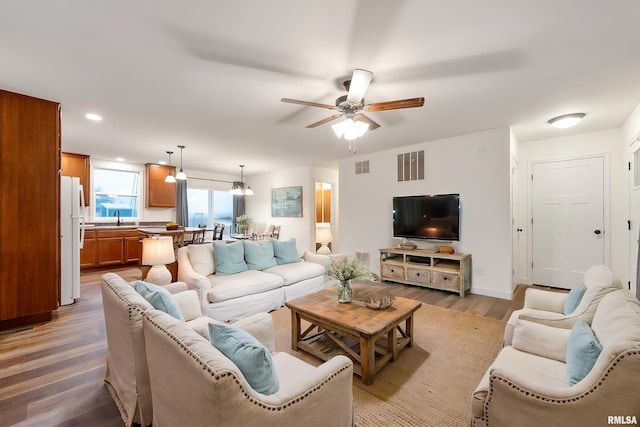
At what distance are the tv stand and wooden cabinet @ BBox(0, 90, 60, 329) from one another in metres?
4.73

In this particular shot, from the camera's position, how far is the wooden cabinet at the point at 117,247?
5965 mm

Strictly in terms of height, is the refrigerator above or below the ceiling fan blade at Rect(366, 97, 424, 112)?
below

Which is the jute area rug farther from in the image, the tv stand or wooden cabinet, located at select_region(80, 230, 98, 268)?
wooden cabinet, located at select_region(80, 230, 98, 268)

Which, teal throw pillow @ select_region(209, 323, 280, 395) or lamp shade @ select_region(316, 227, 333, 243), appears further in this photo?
lamp shade @ select_region(316, 227, 333, 243)

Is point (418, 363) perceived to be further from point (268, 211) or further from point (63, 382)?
point (268, 211)

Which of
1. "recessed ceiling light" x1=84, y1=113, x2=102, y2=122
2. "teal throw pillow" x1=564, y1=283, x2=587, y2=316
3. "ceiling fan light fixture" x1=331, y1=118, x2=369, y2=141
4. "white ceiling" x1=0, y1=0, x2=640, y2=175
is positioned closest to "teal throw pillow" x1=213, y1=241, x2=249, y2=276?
"white ceiling" x1=0, y1=0, x2=640, y2=175

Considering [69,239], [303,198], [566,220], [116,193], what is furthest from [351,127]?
[116,193]

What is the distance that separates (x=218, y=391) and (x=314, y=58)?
7.60ft

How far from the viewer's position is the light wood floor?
1757 millimetres

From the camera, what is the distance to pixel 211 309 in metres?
3.00

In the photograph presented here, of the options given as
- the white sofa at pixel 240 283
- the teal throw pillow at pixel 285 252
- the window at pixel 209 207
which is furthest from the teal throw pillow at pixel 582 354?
the window at pixel 209 207

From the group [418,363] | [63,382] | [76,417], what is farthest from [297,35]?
[63,382]

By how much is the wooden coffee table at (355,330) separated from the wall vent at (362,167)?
3515 millimetres

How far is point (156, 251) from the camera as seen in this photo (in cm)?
301
